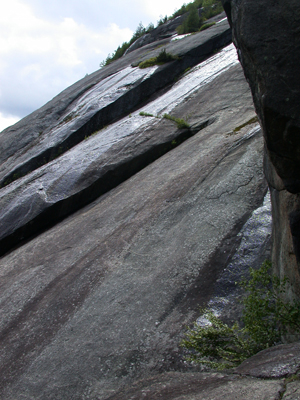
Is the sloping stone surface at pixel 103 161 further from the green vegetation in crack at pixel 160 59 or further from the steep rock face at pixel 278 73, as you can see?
the steep rock face at pixel 278 73

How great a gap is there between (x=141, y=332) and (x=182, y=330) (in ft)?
2.44

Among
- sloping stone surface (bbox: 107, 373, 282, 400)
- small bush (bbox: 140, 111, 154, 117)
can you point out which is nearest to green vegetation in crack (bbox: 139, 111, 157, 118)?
small bush (bbox: 140, 111, 154, 117)

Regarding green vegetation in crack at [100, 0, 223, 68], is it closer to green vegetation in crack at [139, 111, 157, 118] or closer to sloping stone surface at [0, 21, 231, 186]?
sloping stone surface at [0, 21, 231, 186]

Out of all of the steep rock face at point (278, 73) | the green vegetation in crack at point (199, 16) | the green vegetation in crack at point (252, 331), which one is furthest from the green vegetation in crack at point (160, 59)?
the green vegetation in crack at point (252, 331)

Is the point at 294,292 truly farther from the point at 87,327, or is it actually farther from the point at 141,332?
the point at 87,327

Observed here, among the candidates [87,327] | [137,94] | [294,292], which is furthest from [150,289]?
[137,94]

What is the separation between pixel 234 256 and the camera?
22.2 feet

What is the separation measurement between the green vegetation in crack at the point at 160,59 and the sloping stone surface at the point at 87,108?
1.49ft

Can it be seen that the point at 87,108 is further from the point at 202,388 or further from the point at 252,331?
the point at 202,388

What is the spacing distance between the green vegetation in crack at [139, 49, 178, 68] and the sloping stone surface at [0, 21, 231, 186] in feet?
1.49

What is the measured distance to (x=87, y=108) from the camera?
56.7 ft

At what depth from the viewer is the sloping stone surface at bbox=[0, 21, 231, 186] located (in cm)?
1546

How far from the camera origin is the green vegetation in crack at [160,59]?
1936cm

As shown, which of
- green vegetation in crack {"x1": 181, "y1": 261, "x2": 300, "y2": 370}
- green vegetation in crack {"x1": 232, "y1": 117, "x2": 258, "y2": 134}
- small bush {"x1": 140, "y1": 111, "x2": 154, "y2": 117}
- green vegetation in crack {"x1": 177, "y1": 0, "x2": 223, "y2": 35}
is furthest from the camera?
green vegetation in crack {"x1": 177, "y1": 0, "x2": 223, "y2": 35}
